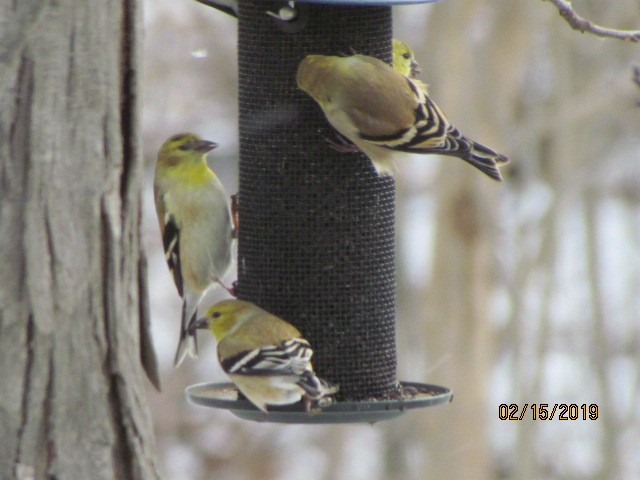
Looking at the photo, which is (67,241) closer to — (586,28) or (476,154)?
(586,28)

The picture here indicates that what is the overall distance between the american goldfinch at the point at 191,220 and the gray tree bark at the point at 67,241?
1.79m

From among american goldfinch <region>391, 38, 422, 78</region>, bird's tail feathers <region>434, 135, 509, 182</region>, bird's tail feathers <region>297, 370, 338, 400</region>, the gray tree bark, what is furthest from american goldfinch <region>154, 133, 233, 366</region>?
the gray tree bark

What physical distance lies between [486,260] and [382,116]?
14.3 ft

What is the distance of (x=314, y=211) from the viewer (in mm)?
4727

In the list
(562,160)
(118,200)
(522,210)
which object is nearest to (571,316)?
(522,210)

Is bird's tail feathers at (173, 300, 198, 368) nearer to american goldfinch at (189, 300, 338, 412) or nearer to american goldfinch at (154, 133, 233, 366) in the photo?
american goldfinch at (154, 133, 233, 366)

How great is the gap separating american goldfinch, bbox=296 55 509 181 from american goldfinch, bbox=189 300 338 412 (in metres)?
0.79

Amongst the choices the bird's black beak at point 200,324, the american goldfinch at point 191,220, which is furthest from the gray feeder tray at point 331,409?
the american goldfinch at point 191,220

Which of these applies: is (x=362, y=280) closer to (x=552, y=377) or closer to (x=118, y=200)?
(x=118, y=200)

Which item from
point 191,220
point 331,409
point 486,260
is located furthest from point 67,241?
point 486,260

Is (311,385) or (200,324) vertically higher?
(200,324)

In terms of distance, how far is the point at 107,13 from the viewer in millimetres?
3301

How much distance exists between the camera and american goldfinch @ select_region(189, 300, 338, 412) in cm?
425
